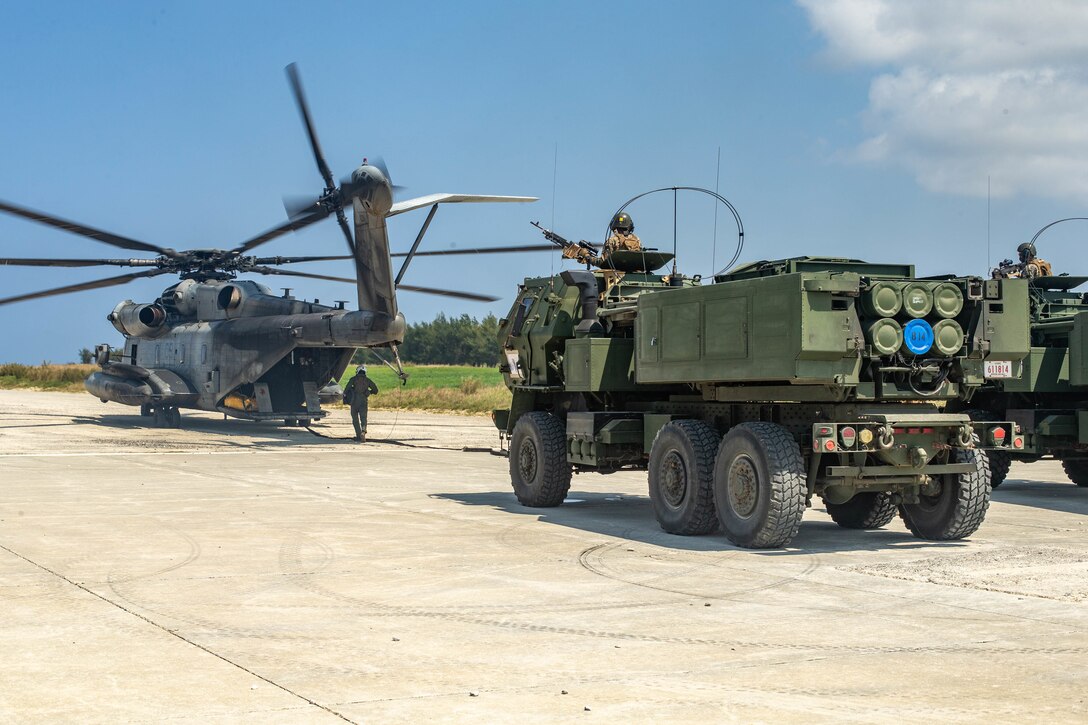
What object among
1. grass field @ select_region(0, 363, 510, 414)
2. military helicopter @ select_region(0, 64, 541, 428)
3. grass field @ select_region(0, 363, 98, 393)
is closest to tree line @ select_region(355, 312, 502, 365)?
grass field @ select_region(0, 363, 510, 414)

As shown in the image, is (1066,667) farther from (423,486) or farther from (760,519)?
(423,486)

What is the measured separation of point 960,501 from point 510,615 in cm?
520

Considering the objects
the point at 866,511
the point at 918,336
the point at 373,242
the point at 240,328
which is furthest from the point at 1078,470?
the point at 240,328

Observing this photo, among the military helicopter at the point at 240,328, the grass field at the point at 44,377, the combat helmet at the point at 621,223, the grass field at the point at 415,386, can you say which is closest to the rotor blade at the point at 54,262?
the military helicopter at the point at 240,328

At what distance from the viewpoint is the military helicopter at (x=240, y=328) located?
86.4 ft

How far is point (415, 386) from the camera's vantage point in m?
61.6

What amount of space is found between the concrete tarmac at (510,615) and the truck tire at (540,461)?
0.89ft

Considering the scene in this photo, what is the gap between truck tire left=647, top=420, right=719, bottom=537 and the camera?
11578 mm

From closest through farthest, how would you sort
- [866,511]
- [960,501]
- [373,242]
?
1. [960,501]
2. [866,511]
3. [373,242]

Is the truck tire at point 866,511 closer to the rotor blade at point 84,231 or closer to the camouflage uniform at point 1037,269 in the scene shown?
the camouflage uniform at point 1037,269

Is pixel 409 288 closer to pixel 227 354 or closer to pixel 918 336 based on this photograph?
pixel 227 354

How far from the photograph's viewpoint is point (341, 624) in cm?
755

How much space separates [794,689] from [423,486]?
1168 centimetres

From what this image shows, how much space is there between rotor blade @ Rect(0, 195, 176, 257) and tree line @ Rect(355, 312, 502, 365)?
9092cm
